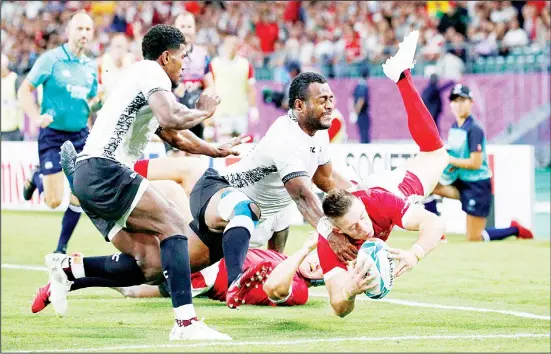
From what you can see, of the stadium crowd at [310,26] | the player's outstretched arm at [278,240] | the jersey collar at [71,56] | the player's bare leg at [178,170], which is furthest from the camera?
the stadium crowd at [310,26]

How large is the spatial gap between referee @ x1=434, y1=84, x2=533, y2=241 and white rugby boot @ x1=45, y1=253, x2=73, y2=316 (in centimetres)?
→ 685

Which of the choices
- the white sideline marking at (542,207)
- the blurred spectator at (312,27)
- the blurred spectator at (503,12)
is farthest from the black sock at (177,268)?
the blurred spectator at (503,12)

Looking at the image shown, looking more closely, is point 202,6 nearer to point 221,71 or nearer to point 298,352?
point 221,71

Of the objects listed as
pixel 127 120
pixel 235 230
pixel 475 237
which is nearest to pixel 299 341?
pixel 235 230

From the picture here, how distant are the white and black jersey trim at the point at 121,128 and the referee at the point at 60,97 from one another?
4978mm

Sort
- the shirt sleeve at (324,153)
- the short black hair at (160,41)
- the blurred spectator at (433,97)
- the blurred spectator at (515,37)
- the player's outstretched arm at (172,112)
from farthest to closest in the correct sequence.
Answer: the blurred spectator at (515,37) → the blurred spectator at (433,97) → the shirt sleeve at (324,153) → the short black hair at (160,41) → the player's outstretched arm at (172,112)

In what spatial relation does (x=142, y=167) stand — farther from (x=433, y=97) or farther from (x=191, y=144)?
(x=433, y=97)

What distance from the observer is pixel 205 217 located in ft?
29.6

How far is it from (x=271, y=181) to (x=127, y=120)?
1.76 meters

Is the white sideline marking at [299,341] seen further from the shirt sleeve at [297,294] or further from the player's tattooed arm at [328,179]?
the player's tattooed arm at [328,179]

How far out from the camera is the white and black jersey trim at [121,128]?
7621 mm

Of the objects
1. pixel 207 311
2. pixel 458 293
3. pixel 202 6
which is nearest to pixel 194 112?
pixel 207 311

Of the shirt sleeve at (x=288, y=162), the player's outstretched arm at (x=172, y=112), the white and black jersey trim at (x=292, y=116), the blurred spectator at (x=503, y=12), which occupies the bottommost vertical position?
the shirt sleeve at (x=288, y=162)

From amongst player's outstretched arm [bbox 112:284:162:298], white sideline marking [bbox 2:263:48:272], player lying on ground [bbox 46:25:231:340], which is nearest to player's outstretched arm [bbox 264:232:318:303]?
player lying on ground [bbox 46:25:231:340]
